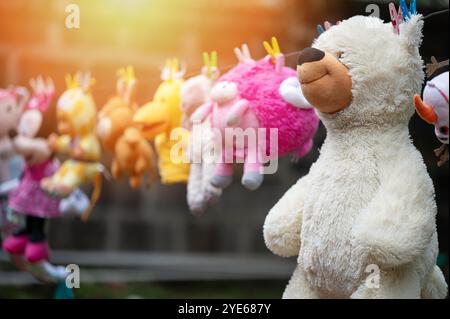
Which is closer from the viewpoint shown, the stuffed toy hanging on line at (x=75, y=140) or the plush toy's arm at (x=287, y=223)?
the plush toy's arm at (x=287, y=223)

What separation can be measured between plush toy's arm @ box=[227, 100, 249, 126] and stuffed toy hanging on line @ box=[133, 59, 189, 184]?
1.07 ft

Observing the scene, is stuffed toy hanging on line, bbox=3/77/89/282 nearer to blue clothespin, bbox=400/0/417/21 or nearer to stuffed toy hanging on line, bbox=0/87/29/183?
stuffed toy hanging on line, bbox=0/87/29/183

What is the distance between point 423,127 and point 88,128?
1065 millimetres

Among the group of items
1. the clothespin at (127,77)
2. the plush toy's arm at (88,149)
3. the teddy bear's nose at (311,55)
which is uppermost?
the clothespin at (127,77)

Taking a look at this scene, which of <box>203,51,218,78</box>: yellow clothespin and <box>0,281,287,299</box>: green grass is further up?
<box>203,51,218,78</box>: yellow clothespin

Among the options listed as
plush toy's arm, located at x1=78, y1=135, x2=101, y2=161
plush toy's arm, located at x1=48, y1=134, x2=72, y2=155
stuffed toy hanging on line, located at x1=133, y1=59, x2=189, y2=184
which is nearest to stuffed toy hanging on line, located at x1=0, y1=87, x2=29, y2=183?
plush toy's arm, located at x1=48, y1=134, x2=72, y2=155

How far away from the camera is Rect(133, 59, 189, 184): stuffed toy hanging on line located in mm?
2053

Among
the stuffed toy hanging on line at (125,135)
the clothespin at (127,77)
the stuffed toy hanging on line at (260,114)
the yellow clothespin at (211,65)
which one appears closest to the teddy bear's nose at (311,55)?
the stuffed toy hanging on line at (260,114)

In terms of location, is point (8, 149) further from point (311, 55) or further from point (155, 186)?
point (155, 186)

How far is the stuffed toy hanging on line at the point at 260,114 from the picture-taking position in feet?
5.53

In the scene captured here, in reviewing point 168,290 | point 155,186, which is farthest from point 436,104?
point 155,186

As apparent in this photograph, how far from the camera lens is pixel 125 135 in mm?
2213

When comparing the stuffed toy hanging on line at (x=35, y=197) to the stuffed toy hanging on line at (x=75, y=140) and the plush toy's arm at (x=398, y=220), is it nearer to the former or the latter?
the stuffed toy hanging on line at (x=75, y=140)

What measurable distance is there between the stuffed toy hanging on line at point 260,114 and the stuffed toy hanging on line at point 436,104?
1.01 feet
